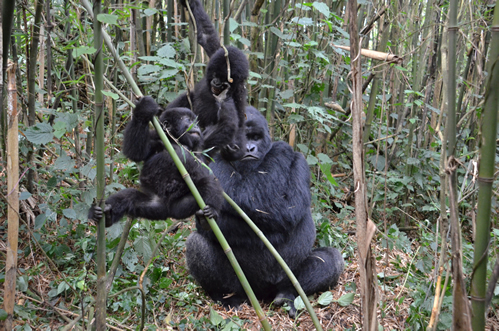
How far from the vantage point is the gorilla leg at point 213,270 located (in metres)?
3.68

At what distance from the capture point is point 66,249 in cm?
364

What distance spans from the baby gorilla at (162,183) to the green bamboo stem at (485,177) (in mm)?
1332

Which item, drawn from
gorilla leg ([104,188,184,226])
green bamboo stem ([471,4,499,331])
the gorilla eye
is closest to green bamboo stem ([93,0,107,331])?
gorilla leg ([104,188,184,226])

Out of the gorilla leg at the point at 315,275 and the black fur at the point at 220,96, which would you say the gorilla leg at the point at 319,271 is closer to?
the gorilla leg at the point at 315,275

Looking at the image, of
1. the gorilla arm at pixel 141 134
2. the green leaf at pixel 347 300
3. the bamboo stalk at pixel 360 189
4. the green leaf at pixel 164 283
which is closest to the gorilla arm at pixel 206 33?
the gorilla arm at pixel 141 134

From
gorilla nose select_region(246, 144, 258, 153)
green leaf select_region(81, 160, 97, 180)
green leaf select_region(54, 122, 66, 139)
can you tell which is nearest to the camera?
green leaf select_region(54, 122, 66, 139)

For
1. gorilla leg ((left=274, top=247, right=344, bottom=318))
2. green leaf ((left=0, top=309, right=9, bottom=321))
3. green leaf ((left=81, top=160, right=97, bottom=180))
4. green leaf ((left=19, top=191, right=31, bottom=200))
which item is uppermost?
green leaf ((left=81, top=160, right=97, bottom=180))

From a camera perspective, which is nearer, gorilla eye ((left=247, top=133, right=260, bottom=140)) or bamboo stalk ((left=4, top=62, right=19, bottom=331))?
bamboo stalk ((left=4, top=62, right=19, bottom=331))

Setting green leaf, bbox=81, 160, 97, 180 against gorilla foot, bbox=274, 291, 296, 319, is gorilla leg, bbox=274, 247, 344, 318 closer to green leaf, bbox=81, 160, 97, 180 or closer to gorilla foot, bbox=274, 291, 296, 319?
gorilla foot, bbox=274, 291, 296, 319

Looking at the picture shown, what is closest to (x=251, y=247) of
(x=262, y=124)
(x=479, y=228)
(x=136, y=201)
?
(x=262, y=124)

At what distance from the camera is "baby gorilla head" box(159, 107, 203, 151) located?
2.75 m

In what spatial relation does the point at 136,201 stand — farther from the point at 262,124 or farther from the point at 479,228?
the point at 479,228

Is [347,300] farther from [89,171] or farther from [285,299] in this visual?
[89,171]

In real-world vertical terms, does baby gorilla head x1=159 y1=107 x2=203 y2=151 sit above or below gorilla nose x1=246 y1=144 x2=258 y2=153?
above
